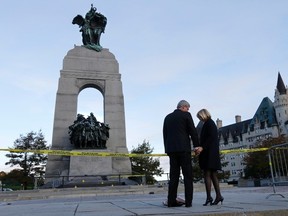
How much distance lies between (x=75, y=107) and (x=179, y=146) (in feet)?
63.6

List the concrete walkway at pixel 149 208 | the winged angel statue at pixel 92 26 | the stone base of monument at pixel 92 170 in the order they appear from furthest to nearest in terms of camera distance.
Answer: the winged angel statue at pixel 92 26 < the stone base of monument at pixel 92 170 < the concrete walkway at pixel 149 208

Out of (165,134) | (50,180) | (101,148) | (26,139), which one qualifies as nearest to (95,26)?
(101,148)

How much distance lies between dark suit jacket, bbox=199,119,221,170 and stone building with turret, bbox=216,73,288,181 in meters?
74.1

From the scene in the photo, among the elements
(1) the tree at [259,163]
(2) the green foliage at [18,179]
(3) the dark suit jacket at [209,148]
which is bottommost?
(3) the dark suit jacket at [209,148]

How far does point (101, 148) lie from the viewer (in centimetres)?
2109

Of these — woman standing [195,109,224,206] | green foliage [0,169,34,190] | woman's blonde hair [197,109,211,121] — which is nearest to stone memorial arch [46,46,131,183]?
woman standing [195,109,224,206]

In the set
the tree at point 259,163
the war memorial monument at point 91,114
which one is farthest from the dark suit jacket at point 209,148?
the tree at point 259,163

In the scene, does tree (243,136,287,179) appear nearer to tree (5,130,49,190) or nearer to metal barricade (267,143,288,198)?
tree (5,130,49,190)

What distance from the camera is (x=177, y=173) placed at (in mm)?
5508

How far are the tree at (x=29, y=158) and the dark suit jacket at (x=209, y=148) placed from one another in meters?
35.2

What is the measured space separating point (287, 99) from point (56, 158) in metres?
73.3

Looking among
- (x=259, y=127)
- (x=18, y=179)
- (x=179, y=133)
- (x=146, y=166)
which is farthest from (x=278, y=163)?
(x=259, y=127)

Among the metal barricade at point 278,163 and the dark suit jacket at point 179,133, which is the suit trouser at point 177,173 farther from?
the metal barricade at point 278,163

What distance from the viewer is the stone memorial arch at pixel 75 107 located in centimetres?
2031
